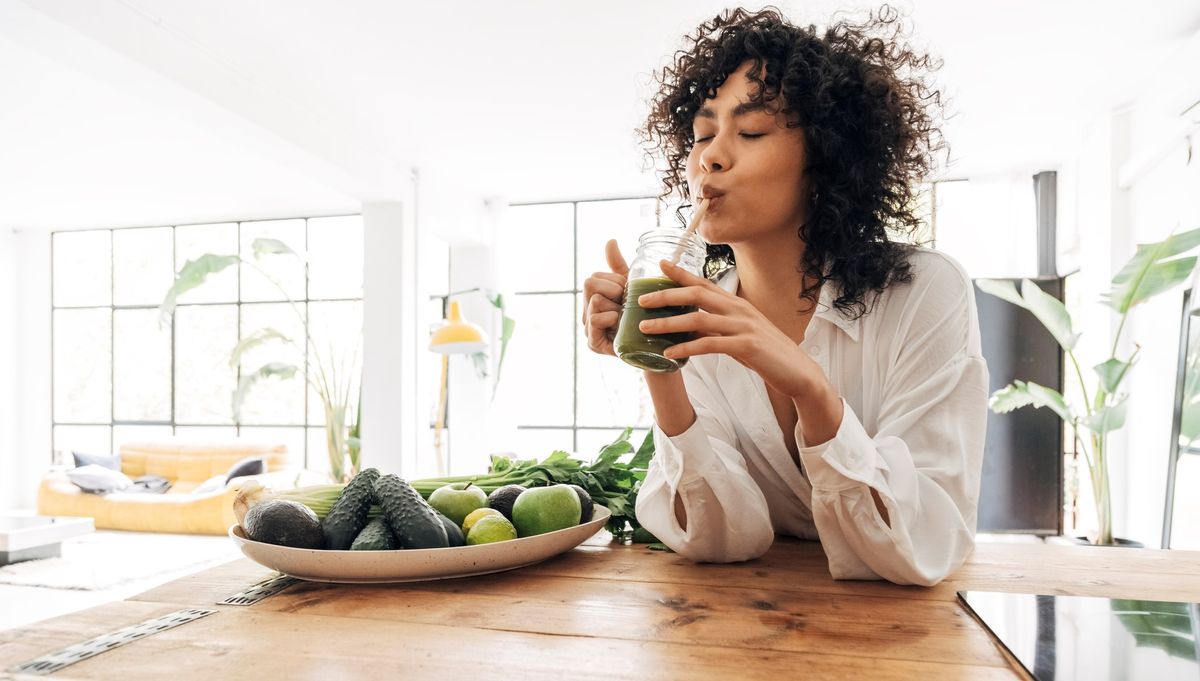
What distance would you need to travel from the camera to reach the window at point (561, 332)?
830 cm

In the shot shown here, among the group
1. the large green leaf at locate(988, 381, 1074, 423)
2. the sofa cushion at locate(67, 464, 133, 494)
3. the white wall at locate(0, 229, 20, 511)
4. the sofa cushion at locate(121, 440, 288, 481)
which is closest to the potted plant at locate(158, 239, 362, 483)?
the sofa cushion at locate(121, 440, 288, 481)

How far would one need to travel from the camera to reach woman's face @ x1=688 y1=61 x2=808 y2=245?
3.78 ft

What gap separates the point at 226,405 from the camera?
955 cm

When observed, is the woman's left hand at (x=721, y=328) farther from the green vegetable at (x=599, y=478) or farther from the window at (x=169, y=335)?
the window at (x=169, y=335)

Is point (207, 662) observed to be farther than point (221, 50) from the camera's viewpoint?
No

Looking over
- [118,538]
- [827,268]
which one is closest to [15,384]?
[118,538]

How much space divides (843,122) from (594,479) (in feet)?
2.30

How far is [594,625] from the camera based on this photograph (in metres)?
0.81

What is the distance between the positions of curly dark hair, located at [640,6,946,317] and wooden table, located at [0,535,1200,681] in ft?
1.53

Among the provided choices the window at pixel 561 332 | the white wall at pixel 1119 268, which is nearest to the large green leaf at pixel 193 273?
the window at pixel 561 332

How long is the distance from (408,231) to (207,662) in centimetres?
599

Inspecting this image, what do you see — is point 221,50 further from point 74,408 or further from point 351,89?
point 74,408

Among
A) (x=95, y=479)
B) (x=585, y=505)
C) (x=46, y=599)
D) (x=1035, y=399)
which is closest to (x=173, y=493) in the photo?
(x=95, y=479)

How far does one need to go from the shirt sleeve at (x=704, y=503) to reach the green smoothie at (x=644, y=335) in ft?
0.61
